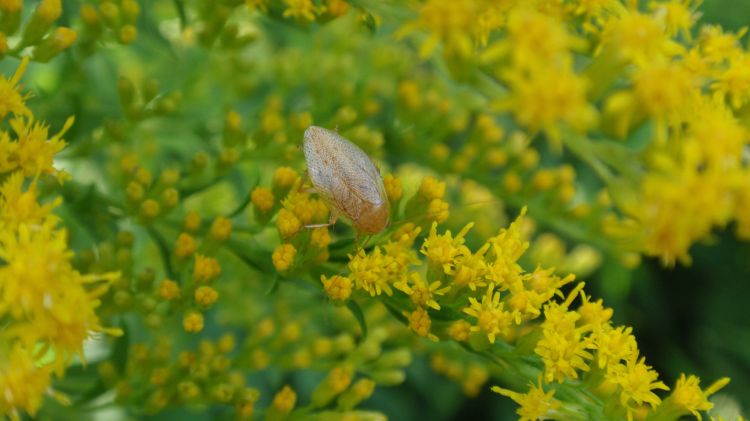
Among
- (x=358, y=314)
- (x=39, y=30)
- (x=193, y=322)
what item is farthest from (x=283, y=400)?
(x=39, y=30)

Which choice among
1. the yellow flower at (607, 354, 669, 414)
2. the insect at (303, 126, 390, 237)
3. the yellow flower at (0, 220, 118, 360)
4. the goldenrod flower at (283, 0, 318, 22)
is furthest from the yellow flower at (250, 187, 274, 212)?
the yellow flower at (607, 354, 669, 414)

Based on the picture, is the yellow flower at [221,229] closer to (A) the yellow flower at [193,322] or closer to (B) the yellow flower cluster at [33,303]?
(A) the yellow flower at [193,322]

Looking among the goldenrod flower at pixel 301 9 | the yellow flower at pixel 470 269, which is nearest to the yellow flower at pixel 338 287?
the yellow flower at pixel 470 269

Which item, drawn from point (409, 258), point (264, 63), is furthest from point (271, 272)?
point (264, 63)

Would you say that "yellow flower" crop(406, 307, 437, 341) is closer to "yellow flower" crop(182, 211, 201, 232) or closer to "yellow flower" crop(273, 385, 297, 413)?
"yellow flower" crop(273, 385, 297, 413)

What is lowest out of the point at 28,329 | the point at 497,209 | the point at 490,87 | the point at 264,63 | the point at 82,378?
the point at 82,378

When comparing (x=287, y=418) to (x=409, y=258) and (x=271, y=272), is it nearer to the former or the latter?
(x=271, y=272)

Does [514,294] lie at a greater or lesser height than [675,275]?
greater

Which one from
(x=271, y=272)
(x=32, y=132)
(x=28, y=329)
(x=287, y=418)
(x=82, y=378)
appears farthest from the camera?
(x=82, y=378)
